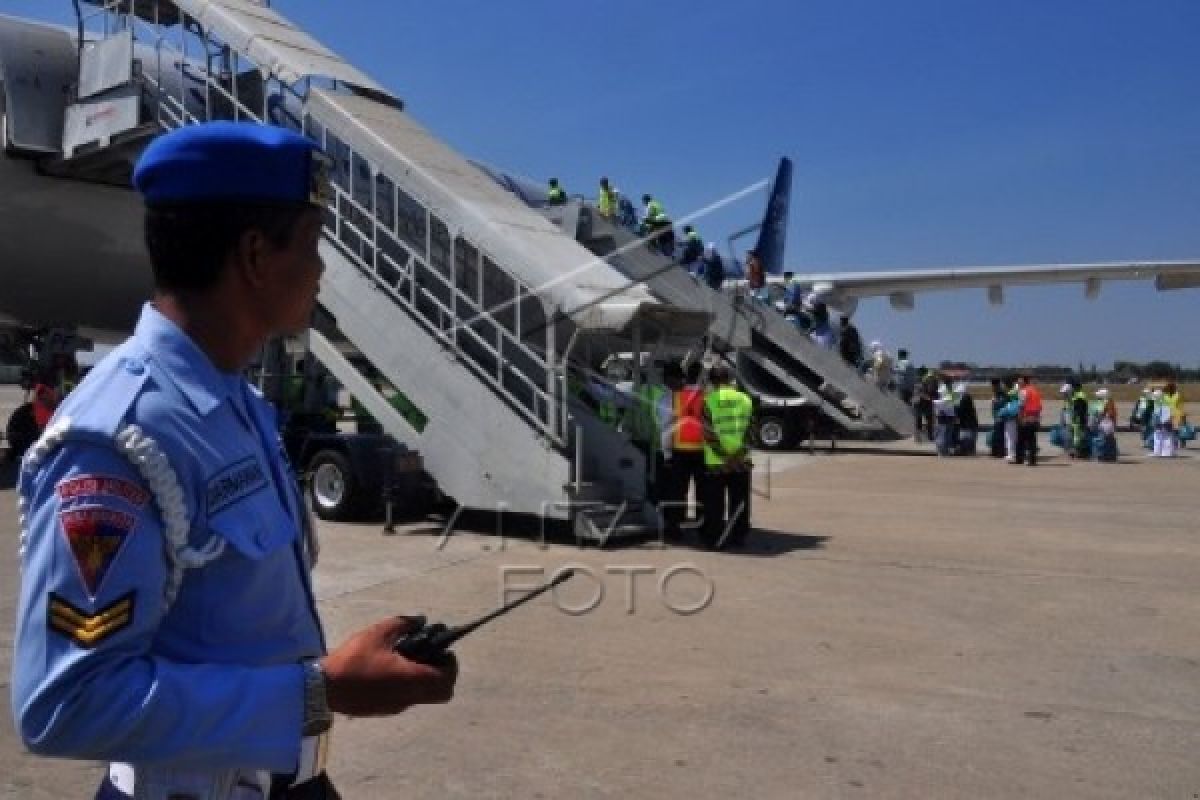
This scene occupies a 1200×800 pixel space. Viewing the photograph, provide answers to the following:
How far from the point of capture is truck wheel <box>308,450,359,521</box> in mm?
10125

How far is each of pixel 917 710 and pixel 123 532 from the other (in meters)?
4.27

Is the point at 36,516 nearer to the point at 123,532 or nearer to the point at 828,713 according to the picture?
the point at 123,532

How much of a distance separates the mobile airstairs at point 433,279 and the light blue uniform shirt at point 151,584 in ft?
24.6

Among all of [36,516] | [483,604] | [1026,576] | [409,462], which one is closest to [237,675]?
[36,516]

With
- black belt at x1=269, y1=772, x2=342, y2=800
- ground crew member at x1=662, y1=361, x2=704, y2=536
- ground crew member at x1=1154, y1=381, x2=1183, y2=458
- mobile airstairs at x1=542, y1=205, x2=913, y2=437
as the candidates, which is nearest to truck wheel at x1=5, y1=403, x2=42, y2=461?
ground crew member at x1=662, y1=361, x2=704, y2=536

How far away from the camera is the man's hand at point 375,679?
1.39m

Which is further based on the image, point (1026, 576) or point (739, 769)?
point (1026, 576)

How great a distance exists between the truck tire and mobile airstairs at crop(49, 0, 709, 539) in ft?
35.2

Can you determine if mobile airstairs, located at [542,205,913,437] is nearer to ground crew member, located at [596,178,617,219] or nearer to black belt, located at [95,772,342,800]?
ground crew member, located at [596,178,617,219]

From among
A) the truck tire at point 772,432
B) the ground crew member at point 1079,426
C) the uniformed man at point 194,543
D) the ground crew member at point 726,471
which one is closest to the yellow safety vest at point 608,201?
the truck tire at point 772,432

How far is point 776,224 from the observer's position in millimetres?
37062

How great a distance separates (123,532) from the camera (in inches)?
50.5

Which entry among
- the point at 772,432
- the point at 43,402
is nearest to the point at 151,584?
the point at 43,402

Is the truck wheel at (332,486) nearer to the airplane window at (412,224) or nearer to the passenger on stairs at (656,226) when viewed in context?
the airplane window at (412,224)
